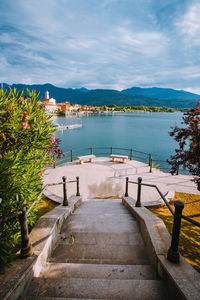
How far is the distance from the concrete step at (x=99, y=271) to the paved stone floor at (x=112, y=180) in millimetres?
3990

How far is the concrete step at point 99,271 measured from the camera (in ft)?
7.56

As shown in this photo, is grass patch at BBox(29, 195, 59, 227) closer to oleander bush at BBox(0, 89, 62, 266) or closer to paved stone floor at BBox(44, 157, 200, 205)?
paved stone floor at BBox(44, 157, 200, 205)

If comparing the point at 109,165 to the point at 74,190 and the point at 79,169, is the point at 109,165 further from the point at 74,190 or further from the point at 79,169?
the point at 74,190

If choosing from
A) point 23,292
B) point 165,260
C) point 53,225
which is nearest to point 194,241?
point 165,260

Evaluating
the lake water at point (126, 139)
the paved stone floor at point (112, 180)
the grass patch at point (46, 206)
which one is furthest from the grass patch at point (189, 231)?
the grass patch at point (46, 206)

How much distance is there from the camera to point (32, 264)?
2227mm

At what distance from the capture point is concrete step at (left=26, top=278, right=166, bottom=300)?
75.4 inches

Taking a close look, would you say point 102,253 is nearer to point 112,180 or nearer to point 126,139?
point 112,180

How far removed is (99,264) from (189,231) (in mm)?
2838

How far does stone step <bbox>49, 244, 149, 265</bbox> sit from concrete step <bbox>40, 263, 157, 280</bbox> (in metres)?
0.34

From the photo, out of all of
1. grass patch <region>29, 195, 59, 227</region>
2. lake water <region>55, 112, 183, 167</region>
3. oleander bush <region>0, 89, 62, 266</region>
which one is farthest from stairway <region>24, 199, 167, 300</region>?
lake water <region>55, 112, 183, 167</region>

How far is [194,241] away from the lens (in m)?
3.64

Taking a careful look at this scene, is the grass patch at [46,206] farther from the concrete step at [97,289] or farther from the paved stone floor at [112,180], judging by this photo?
the concrete step at [97,289]

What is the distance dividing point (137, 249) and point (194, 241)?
5.11 ft
